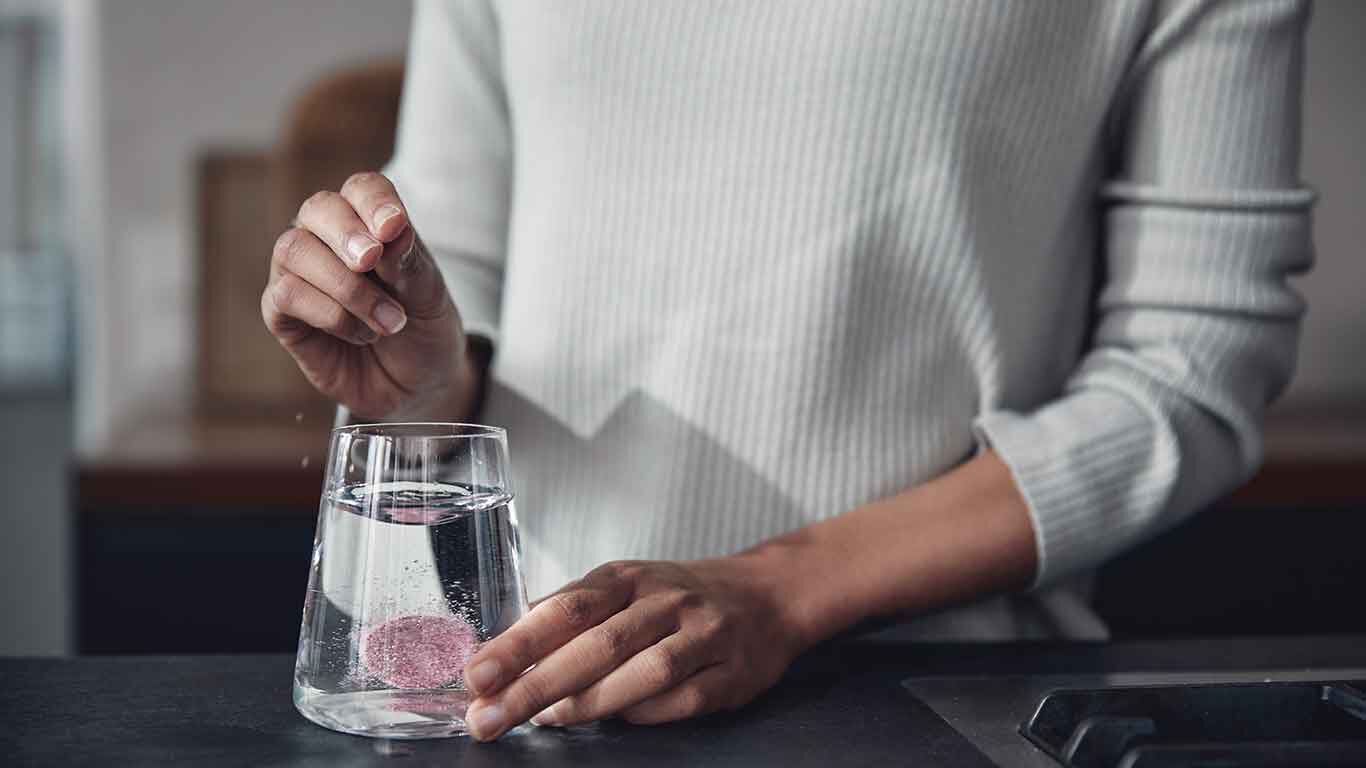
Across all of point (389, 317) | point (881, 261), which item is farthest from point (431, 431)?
point (881, 261)

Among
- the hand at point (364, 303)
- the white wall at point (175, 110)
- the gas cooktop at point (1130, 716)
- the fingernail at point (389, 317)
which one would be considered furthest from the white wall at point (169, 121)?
the gas cooktop at point (1130, 716)

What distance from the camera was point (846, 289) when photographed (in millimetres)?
726

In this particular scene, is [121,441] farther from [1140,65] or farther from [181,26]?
[1140,65]

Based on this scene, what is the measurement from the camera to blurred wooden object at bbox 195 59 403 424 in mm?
1934

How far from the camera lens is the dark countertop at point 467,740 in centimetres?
47

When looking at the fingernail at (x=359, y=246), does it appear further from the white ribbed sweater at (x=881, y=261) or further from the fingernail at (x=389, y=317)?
the white ribbed sweater at (x=881, y=261)

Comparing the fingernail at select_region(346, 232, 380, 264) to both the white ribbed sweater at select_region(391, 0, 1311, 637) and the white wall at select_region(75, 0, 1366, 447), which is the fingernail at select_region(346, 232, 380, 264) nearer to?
the white ribbed sweater at select_region(391, 0, 1311, 637)

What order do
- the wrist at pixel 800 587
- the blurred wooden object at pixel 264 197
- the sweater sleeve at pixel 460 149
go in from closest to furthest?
the wrist at pixel 800 587 < the sweater sleeve at pixel 460 149 < the blurred wooden object at pixel 264 197

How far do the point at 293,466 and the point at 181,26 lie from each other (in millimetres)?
796

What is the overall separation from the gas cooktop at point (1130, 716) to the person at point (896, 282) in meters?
0.14

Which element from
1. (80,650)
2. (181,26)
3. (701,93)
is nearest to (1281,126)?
(701,93)

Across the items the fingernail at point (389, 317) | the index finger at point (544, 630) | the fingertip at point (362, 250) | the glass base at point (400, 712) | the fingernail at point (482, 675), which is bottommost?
the glass base at point (400, 712)

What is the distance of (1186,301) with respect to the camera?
73 centimetres

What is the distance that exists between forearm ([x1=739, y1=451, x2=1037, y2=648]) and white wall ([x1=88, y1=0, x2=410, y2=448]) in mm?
1497
